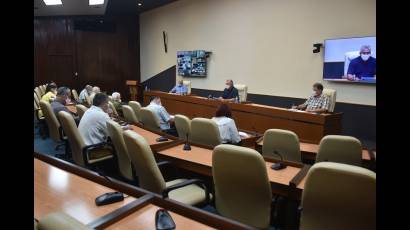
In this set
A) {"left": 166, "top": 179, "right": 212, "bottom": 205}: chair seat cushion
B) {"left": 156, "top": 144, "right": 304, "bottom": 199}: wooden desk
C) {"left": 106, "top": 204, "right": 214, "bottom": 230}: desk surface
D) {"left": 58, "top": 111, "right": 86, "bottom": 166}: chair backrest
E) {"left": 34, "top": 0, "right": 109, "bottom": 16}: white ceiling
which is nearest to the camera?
{"left": 106, "top": 204, "right": 214, "bottom": 230}: desk surface

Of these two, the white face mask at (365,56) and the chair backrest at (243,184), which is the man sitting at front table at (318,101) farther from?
the chair backrest at (243,184)

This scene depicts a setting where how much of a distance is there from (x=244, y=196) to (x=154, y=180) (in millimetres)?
638

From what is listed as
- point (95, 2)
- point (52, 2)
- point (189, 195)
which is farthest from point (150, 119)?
point (52, 2)

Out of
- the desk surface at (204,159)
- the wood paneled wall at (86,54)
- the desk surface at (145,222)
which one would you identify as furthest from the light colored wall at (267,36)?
the desk surface at (145,222)

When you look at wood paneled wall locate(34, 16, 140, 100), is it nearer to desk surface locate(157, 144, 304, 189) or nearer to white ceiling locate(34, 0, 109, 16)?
white ceiling locate(34, 0, 109, 16)

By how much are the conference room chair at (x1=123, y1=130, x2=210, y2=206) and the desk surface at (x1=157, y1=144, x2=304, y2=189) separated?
0.23 metres

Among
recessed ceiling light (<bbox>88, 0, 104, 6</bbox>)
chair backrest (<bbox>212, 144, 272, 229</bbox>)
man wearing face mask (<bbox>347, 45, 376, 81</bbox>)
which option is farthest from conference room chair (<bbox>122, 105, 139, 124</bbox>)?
recessed ceiling light (<bbox>88, 0, 104, 6</bbox>)

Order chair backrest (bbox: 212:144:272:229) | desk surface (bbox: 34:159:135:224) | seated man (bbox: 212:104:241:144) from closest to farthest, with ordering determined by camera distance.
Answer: desk surface (bbox: 34:159:135:224) < chair backrest (bbox: 212:144:272:229) < seated man (bbox: 212:104:241:144)

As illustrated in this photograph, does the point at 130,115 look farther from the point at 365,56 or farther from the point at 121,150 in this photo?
the point at 365,56

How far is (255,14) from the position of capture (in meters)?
8.66

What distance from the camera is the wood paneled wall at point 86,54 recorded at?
12.4 meters

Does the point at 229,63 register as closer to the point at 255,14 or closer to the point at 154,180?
the point at 255,14

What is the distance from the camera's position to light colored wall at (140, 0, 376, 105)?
679 cm
